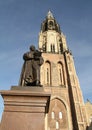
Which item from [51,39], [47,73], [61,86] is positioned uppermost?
[51,39]

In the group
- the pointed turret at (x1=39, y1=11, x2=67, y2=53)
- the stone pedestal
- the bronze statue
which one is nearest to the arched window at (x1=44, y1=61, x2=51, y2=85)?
the pointed turret at (x1=39, y1=11, x2=67, y2=53)

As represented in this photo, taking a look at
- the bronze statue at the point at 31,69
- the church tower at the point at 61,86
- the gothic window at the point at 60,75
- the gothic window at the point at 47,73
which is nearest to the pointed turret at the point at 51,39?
the church tower at the point at 61,86

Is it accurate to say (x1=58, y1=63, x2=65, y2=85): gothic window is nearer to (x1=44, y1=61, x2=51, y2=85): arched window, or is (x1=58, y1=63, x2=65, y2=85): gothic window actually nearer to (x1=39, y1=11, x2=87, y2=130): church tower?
(x1=39, y1=11, x2=87, y2=130): church tower

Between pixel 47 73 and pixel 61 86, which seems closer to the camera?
pixel 61 86

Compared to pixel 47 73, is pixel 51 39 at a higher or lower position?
higher

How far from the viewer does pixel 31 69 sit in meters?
4.56

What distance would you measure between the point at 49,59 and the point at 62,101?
23.0 feet

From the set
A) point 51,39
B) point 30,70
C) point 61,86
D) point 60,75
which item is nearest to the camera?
point 30,70

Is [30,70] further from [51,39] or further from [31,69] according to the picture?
[51,39]

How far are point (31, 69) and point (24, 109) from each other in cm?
123

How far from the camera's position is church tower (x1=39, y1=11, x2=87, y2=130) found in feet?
63.2

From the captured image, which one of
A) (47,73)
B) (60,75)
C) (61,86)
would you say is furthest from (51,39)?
(61,86)

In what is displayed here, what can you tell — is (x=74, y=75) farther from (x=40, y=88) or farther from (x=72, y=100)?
(x=40, y=88)

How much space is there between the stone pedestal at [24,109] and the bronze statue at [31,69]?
45 cm
